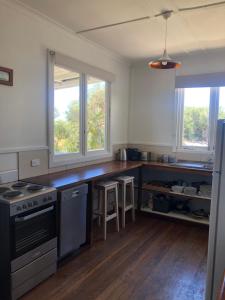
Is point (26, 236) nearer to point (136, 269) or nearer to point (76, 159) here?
point (136, 269)

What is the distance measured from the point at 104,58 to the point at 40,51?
128 cm

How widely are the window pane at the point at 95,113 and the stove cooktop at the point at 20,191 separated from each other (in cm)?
143

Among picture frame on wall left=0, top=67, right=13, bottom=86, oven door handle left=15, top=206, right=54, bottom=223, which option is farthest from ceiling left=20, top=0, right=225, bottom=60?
oven door handle left=15, top=206, right=54, bottom=223

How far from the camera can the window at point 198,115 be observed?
12.3 ft

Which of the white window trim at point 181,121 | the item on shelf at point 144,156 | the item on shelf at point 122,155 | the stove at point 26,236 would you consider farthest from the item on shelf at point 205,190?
the stove at point 26,236

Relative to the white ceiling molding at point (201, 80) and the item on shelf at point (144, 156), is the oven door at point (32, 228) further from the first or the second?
the white ceiling molding at point (201, 80)

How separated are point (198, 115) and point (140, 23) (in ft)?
6.00


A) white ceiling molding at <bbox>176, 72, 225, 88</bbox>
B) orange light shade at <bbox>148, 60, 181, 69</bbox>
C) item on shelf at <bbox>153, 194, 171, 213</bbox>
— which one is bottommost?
item on shelf at <bbox>153, 194, 171, 213</bbox>

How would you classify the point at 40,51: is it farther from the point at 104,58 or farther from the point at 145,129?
the point at 145,129

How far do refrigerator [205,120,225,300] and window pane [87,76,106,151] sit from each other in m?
2.21

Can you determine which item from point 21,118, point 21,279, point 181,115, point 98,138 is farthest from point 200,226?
point 21,118

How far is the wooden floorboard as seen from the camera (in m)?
2.13

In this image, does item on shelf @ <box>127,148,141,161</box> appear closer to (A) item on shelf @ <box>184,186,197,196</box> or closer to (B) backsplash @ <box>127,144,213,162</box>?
(B) backsplash @ <box>127,144,213,162</box>

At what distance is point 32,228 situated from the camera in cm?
210
